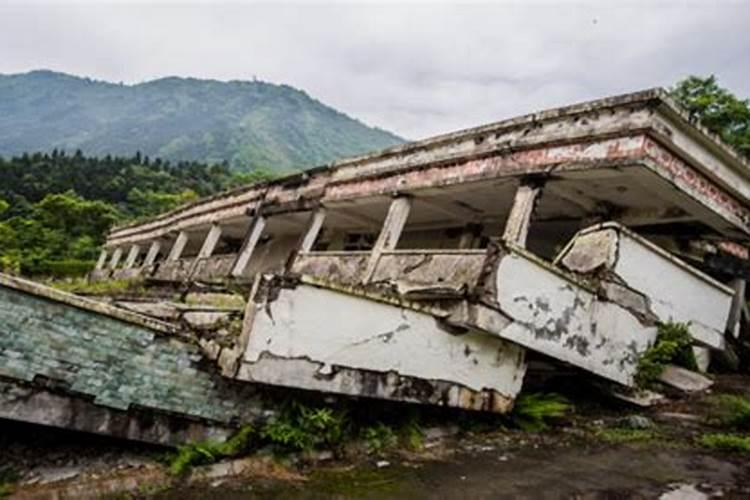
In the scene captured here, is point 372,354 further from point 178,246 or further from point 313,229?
point 178,246

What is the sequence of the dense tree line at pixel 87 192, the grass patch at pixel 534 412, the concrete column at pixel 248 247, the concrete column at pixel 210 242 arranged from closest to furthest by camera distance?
the grass patch at pixel 534 412 → the concrete column at pixel 248 247 → the dense tree line at pixel 87 192 → the concrete column at pixel 210 242

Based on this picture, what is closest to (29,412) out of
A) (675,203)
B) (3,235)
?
(675,203)

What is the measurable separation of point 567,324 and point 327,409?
289cm

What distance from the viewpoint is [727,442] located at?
5.53 meters

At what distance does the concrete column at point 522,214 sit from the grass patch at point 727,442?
310 centimetres

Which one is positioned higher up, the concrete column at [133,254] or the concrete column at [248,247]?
the concrete column at [248,247]

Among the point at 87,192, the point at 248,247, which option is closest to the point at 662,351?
the point at 248,247

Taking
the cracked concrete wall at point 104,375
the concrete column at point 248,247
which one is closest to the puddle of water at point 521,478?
the cracked concrete wall at point 104,375

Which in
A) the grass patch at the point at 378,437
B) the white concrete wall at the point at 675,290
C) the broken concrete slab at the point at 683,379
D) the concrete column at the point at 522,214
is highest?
the concrete column at the point at 522,214

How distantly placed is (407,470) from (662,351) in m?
4.18

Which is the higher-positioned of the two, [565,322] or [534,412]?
[565,322]

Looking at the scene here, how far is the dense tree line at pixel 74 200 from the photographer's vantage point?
3303 centimetres

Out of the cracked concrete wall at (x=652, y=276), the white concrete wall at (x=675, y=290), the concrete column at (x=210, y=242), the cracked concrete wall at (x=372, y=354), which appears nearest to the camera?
the cracked concrete wall at (x=372, y=354)

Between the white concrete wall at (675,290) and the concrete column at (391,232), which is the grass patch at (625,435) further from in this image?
the concrete column at (391,232)
